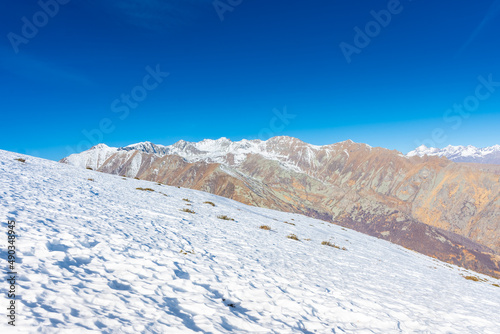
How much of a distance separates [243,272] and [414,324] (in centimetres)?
603

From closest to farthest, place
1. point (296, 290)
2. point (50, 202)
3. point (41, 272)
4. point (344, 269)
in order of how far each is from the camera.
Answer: point (41, 272) → point (296, 290) → point (50, 202) → point (344, 269)

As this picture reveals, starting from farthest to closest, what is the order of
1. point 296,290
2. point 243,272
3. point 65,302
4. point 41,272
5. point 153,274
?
point 243,272
point 296,290
point 153,274
point 41,272
point 65,302

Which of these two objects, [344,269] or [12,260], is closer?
[12,260]

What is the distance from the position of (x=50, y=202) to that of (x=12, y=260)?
7.57m

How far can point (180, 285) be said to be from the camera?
7406mm

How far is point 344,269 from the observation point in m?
13.9

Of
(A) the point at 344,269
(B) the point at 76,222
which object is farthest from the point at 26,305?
(A) the point at 344,269

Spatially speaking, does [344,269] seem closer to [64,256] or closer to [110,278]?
[110,278]

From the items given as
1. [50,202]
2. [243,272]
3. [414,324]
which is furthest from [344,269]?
[50,202]

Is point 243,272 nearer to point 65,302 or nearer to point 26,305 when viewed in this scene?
point 65,302

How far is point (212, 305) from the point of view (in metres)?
6.75

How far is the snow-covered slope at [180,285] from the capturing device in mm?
5297

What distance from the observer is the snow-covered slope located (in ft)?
17.4

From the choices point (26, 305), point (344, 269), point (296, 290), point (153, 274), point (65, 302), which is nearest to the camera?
point (26, 305)
